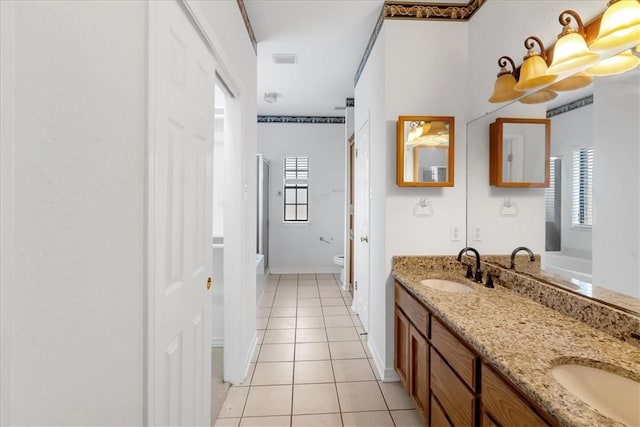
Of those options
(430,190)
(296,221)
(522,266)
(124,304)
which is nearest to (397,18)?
(430,190)

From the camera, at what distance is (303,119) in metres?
5.50

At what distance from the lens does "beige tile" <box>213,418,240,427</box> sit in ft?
5.97

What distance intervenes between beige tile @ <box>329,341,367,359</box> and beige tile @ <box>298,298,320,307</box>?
1.06 meters

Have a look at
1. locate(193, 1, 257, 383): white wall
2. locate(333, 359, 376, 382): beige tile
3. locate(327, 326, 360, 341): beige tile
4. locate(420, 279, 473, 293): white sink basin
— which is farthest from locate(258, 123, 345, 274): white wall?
locate(420, 279, 473, 293): white sink basin

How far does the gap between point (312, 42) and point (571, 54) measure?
209 cm

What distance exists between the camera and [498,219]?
206cm

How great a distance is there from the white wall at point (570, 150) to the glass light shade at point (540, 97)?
120 mm

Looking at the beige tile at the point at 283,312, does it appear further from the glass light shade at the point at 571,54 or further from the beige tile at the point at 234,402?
the glass light shade at the point at 571,54

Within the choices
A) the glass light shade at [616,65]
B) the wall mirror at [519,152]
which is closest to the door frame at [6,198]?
the glass light shade at [616,65]

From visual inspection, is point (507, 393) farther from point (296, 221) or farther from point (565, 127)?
point (296, 221)

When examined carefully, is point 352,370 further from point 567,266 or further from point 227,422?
point 567,266

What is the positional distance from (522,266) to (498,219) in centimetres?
37

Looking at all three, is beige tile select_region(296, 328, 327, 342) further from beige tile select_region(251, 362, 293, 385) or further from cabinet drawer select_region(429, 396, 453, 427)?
cabinet drawer select_region(429, 396, 453, 427)

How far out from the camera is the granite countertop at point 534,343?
78 cm
